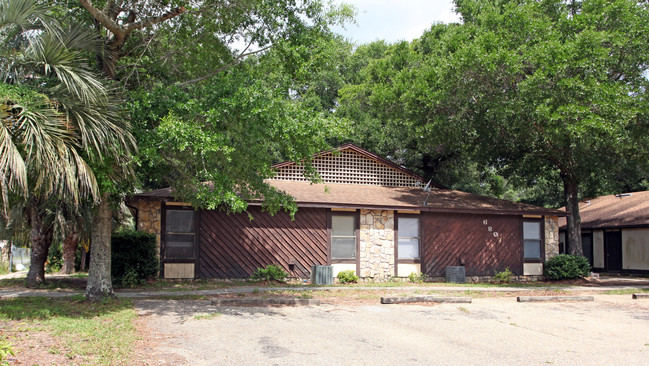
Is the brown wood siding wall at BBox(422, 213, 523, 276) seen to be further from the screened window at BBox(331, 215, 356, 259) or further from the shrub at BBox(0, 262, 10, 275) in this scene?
the shrub at BBox(0, 262, 10, 275)

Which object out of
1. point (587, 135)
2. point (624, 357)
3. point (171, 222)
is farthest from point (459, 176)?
point (624, 357)

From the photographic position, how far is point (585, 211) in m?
29.3

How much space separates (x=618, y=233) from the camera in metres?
25.4

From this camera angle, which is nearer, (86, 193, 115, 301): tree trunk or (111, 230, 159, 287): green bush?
(86, 193, 115, 301): tree trunk

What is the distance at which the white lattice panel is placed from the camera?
66.4ft

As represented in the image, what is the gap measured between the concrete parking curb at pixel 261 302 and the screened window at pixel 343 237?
212 inches

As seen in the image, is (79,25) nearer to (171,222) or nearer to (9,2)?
(9,2)

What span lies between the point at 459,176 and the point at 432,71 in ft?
34.5

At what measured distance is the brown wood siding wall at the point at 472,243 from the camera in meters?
18.6

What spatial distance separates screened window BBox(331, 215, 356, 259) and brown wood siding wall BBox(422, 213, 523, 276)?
257cm

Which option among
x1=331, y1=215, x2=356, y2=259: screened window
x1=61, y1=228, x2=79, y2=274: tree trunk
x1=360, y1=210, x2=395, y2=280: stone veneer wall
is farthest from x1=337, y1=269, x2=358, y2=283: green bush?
x1=61, y1=228, x2=79, y2=274: tree trunk

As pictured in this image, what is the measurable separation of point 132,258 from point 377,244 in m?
7.80

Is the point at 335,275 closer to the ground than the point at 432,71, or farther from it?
closer to the ground

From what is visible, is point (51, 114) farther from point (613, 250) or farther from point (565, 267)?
point (613, 250)
